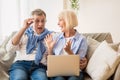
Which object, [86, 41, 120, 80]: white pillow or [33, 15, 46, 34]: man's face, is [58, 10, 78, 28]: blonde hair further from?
[86, 41, 120, 80]: white pillow

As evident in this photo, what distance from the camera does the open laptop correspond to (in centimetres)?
200

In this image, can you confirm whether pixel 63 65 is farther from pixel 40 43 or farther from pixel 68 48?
pixel 40 43

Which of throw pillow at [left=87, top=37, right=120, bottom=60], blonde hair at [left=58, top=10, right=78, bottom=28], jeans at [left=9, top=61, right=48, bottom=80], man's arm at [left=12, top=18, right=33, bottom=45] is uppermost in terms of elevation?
blonde hair at [left=58, top=10, right=78, bottom=28]

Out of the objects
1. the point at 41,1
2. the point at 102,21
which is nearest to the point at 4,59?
the point at 41,1

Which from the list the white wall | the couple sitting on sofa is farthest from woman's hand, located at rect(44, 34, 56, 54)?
the white wall

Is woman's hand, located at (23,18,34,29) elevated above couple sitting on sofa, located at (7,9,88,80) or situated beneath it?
elevated above

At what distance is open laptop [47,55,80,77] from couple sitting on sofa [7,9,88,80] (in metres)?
0.21

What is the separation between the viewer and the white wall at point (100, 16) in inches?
150

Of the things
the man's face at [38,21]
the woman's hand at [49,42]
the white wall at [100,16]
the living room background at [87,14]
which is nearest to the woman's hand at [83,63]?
the woman's hand at [49,42]

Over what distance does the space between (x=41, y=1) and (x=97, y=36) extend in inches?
55.0

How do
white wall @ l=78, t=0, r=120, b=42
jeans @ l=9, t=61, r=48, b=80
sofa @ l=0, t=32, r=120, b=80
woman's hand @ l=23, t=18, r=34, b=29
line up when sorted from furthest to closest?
white wall @ l=78, t=0, r=120, b=42
woman's hand @ l=23, t=18, r=34, b=29
sofa @ l=0, t=32, r=120, b=80
jeans @ l=9, t=61, r=48, b=80

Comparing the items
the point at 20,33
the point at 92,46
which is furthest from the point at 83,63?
the point at 20,33

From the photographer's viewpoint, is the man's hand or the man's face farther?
the man's face

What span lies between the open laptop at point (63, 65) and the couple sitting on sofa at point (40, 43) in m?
0.21
